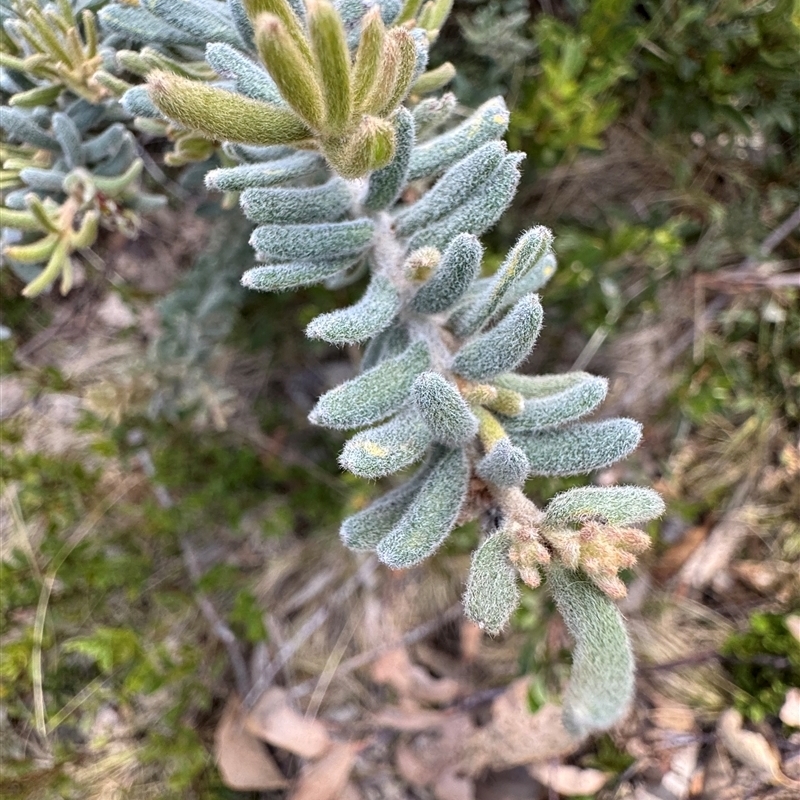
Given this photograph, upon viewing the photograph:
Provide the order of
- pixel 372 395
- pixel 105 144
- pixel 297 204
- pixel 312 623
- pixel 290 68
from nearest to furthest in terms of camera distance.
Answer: pixel 290 68, pixel 372 395, pixel 297 204, pixel 105 144, pixel 312 623

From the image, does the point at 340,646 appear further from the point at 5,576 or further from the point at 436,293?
the point at 436,293

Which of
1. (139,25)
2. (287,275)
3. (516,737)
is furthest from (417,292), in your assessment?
(516,737)

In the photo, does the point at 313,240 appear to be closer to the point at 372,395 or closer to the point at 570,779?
the point at 372,395

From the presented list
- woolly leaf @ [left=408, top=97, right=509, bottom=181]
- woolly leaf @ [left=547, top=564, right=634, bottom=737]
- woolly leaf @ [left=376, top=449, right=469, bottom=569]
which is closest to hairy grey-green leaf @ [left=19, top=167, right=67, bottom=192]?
woolly leaf @ [left=408, top=97, right=509, bottom=181]

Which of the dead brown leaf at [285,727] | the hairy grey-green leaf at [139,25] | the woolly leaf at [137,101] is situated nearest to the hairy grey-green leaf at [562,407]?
the woolly leaf at [137,101]

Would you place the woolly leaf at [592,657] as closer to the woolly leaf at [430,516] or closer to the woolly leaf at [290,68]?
the woolly leaf at [430,516]

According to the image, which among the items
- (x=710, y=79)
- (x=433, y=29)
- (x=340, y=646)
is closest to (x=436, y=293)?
(x=433, y=29)

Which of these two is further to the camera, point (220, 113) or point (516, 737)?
point (516, 737)

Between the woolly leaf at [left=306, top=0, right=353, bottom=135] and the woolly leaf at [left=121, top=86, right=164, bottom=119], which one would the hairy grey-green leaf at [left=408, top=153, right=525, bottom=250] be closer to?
the woolly leaf at [left=306, top=0, right=353, bottom=135]
